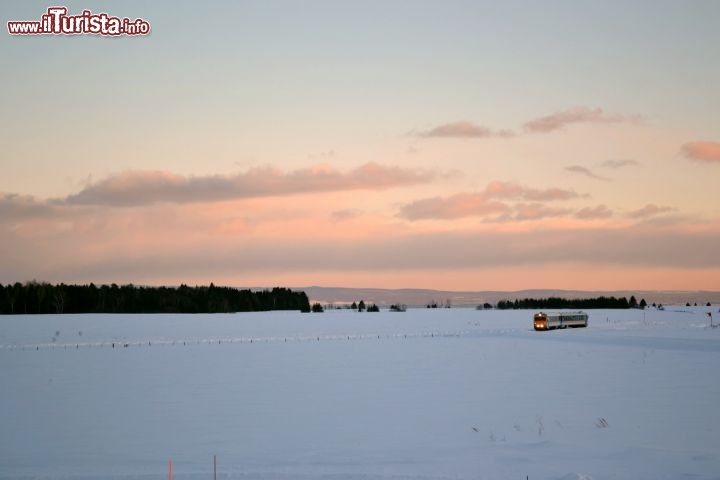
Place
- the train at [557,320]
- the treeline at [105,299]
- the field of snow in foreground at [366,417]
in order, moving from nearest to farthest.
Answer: the field of snow in foreground at [366,417]
the train at [557,320]
the treeline at [105,299]

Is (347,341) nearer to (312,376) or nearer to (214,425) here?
(312,376)

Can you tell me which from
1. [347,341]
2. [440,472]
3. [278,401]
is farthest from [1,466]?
[347,341]

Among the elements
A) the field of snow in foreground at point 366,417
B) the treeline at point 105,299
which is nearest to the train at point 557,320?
the field of snow in foreground at point 366,417

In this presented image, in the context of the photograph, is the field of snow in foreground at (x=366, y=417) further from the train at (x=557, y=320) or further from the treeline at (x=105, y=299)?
the treeline at (x=105, y=299)

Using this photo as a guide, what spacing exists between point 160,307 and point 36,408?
136982 millimetres

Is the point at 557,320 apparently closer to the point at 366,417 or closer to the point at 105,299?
the point at 366,417

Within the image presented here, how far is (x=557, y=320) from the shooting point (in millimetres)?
97500

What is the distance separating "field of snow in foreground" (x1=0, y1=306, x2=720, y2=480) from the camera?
1736cm

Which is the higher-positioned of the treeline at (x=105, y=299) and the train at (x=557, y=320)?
the treeline at (x=105, y=299)

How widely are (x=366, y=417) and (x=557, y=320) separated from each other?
77.4 metres

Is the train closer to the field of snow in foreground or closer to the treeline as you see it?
the field of snow in foreground

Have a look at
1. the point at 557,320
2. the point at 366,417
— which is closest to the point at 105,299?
the point at 557,320

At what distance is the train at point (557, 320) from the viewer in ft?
304

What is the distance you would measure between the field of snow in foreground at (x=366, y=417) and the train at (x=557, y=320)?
141ft
